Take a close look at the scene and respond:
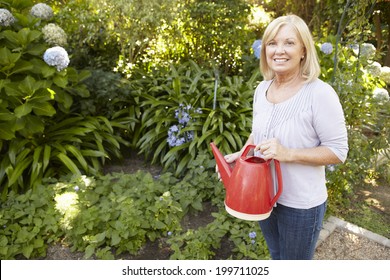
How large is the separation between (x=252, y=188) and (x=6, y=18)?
2630 millimetres

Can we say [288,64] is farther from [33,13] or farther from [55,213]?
[33,13]

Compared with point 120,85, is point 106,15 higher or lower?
higher


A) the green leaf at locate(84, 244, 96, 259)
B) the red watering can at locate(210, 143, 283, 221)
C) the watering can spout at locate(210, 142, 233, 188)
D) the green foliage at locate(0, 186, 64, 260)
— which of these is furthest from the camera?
the green foliage at locate(0, 186, 64, 260)

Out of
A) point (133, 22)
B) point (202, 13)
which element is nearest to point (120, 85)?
point (133, 22)

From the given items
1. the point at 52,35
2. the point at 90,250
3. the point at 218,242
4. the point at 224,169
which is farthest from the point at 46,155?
the point at 224,169

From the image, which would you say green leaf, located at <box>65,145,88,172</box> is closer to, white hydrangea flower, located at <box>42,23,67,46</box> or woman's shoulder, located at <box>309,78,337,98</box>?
white hydrangea flower, located at <box>42,23,67,46</box>

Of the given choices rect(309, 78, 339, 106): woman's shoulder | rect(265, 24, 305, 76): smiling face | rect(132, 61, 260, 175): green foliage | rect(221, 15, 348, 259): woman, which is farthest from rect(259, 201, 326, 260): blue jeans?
rect(132, 61, 260, 175): green foliage

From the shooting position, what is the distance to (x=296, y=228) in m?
1.54

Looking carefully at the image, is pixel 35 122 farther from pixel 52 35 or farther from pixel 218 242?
pixel 218 242

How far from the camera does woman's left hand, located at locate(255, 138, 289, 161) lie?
1.36 m

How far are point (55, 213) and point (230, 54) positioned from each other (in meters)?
3.22

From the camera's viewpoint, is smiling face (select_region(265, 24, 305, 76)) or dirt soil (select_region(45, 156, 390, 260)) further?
dirt soil (select_region(45, 156, 390, 260))

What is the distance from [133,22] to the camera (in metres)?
4.15

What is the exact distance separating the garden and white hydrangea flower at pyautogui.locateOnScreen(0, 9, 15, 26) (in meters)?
0.01
